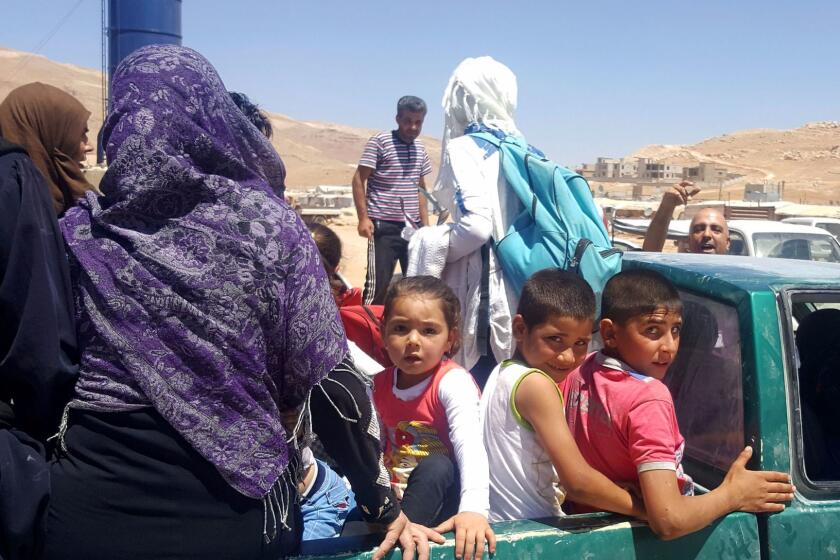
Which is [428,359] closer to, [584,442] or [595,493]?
[584,442]

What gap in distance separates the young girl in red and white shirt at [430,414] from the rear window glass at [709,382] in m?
0.66

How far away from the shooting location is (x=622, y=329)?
2.28 metres

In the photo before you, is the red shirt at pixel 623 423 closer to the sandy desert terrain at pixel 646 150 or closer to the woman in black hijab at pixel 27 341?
the woman in black hijab at pixel 27 341

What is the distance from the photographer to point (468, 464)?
2148 millimetres

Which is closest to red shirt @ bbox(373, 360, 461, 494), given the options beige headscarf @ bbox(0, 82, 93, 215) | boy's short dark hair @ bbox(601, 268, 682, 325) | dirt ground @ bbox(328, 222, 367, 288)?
boy's short dark hair @ bbox(601, 268, 682, 325)

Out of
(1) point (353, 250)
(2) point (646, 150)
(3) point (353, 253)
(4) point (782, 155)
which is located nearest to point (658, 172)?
(4) point (782, 155)

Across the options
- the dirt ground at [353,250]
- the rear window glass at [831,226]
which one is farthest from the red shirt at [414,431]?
the rear window glass at [831,226]

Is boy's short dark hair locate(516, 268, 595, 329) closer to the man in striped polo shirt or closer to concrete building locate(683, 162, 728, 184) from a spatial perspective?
the man in striped polo shirt

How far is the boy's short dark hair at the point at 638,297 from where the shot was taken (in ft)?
7.33

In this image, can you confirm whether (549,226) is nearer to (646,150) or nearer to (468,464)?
(468,464)

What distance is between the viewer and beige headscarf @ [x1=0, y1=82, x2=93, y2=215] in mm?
2559

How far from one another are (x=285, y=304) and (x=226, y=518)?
1.54 ft

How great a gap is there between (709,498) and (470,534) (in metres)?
0.64

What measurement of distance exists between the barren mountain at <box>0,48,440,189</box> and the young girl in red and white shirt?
48.1 meters
